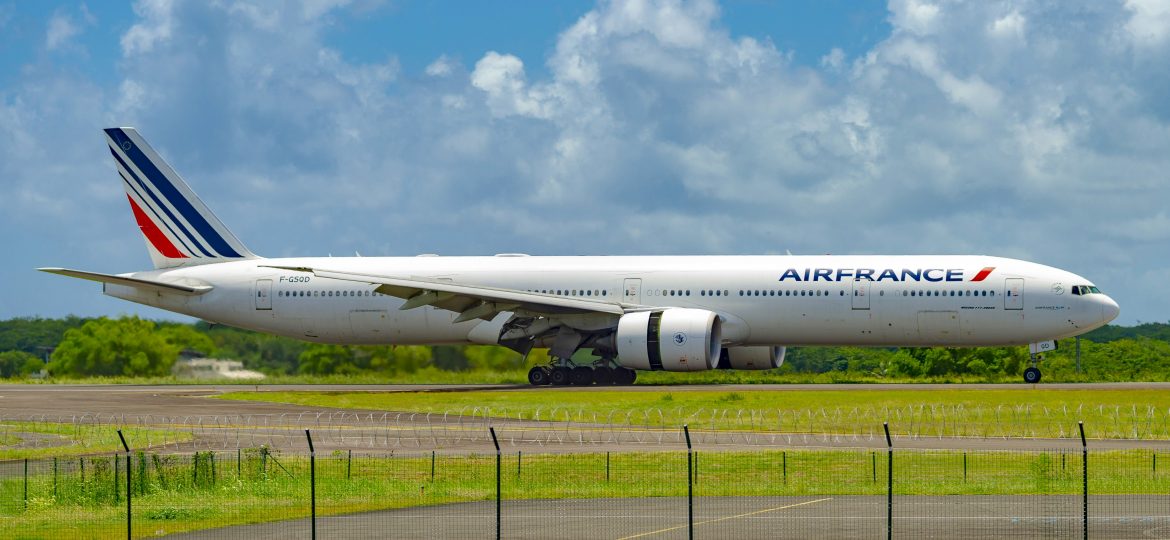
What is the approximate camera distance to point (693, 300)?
53906mm

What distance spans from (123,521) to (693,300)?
31.4 meters

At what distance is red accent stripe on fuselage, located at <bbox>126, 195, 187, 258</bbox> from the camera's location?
6141 centimetres

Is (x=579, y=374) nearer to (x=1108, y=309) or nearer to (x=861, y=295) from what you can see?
(x=861, y=295)

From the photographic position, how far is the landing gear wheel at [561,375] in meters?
55.0

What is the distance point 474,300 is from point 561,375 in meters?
4.19

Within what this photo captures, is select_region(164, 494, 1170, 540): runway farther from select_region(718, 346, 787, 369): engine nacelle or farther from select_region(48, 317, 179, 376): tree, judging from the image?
A: select_region(48, 317, 179, 376): tree

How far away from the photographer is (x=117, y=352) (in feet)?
234

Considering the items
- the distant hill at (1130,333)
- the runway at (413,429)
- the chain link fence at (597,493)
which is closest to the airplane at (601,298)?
the runway at (413,429)

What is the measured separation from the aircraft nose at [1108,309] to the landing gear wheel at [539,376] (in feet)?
62.2

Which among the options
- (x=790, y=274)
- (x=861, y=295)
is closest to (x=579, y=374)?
(x=790, y=274)

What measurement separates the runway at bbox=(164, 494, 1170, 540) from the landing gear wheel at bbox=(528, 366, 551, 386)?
27.9m

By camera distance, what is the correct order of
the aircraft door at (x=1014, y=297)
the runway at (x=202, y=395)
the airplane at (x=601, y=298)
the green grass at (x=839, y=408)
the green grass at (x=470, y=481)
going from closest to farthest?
the green grass at (x=470, y=481)
the green grass at (x=839, y=408)
the runway at (x=202, y=395)
the aircraft door at (x=1014, y=297)
the airplane at (x=601, y=298)

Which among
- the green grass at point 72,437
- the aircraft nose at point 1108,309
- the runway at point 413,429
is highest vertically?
the aircraft nose at point 1108,309

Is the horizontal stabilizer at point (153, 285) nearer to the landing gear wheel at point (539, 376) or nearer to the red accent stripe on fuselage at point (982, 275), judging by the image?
the landing gear wheel at point (539, 376)
